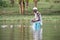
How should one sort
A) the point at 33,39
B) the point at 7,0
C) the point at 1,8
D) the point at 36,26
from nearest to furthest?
1. the point at 33,39
2. the point at 36,26
3. the point at 1,8
4. the point at 7,0

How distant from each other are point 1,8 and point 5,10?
1.74 meters

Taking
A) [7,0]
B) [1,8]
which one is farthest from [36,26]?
[7,0]

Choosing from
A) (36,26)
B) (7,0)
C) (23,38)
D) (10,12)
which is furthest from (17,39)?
(7,0)

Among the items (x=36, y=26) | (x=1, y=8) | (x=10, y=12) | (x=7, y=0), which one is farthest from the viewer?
(x=7, y=0)

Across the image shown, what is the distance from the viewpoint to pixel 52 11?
116 ft

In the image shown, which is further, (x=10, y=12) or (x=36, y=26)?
(x=10, y=12)

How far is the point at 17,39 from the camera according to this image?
13250 mm

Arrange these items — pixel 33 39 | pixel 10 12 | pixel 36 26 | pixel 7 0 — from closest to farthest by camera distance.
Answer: pixel 33 39 → pixel 36 26 → pixel 10 12 → pixel 7 0

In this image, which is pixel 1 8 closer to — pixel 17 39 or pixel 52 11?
pixel 52 11

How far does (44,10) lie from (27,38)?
22.6 meters

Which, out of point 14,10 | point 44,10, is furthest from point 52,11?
point 14,10

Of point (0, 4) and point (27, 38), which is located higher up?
point (27, 38)

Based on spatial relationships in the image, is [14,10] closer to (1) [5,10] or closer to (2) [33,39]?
(1) [5,10]

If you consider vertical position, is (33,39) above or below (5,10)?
above
